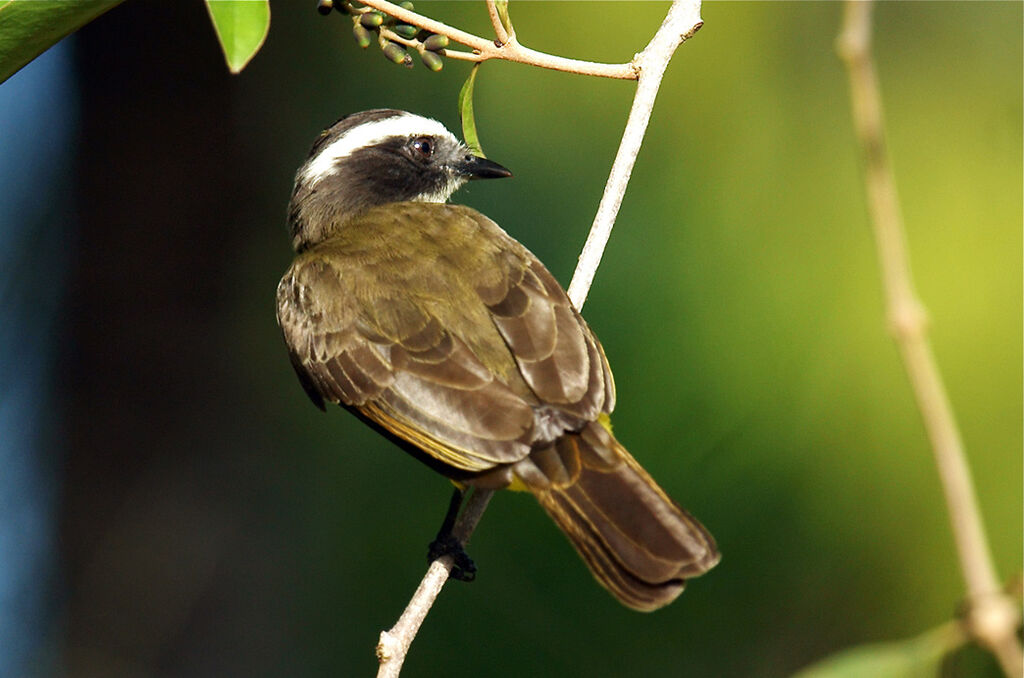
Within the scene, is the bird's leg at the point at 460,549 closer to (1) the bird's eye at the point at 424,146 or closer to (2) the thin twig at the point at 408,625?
(2) the thin twig at the point at 408,625

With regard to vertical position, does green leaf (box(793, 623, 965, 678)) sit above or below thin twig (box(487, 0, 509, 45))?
below

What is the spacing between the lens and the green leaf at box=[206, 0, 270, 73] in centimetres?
186

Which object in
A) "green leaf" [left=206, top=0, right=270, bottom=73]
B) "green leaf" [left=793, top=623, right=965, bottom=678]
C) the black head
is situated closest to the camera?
"green leaf" [left=793, top=623, right=965, bottom=678]

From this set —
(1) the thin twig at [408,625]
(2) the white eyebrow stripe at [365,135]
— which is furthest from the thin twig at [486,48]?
(2) the white eyebrow stripe at [365,135]

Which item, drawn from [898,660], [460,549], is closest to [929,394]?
[898,660]

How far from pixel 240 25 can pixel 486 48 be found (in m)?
0.75

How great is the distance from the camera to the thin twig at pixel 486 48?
2.43 metres

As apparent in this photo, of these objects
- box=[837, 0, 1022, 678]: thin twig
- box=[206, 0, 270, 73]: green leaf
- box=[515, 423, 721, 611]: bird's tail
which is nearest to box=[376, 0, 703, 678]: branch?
box=[515, 423, 721, 611]: bird's tail

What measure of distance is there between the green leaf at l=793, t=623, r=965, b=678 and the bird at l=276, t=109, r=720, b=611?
37.2 inches

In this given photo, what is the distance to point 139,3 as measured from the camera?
585 cm

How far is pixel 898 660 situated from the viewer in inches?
55.8

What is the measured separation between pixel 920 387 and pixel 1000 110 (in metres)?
4.72

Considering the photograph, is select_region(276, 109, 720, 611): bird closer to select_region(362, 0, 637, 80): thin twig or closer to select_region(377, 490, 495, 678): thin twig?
select_region(377, 490, 495, 678): thin twig

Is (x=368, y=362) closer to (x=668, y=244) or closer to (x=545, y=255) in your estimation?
(x=545, y=255)
